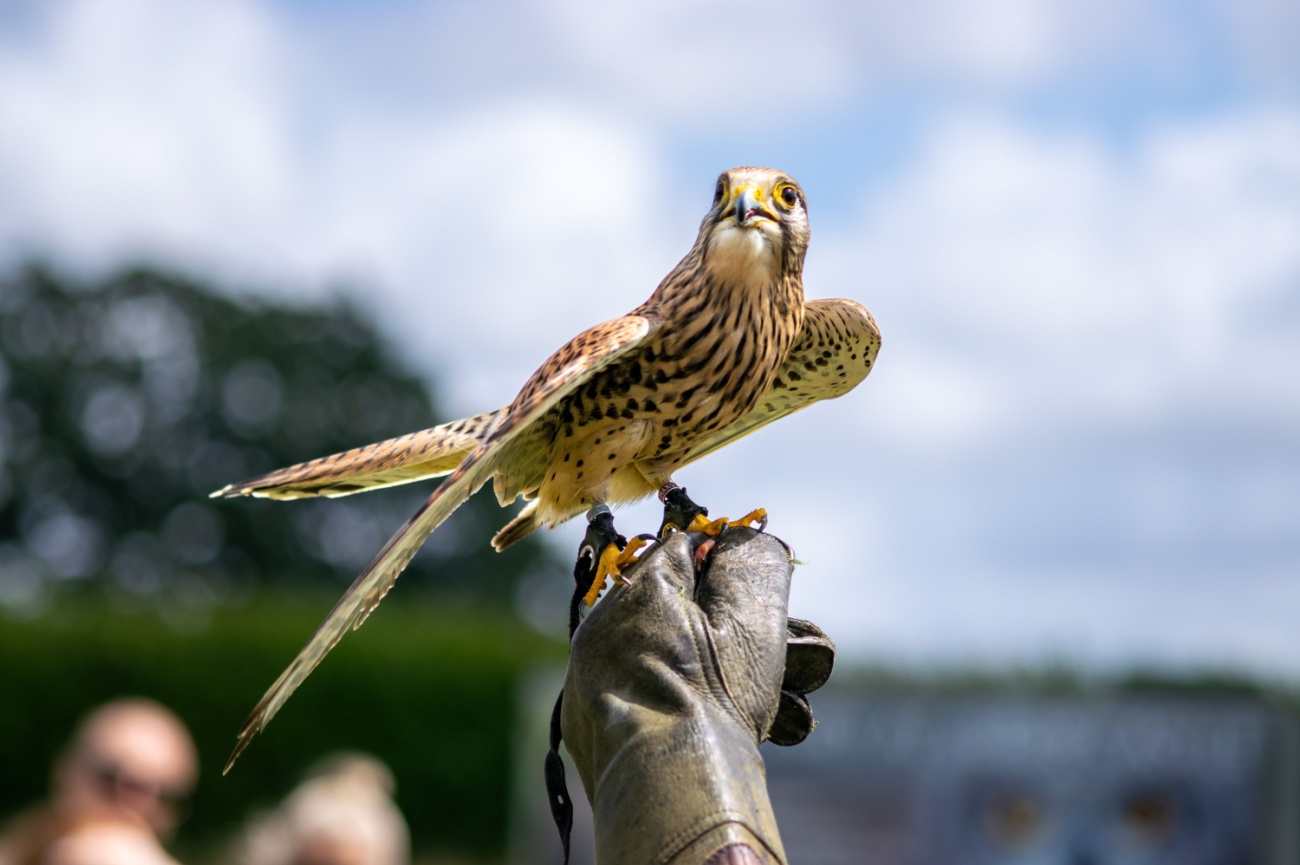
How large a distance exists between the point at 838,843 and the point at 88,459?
27996 millimetres

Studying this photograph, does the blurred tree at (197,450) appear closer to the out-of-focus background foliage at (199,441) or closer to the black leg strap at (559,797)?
the out-of-focus background foliage at (199,441)

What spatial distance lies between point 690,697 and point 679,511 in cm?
62

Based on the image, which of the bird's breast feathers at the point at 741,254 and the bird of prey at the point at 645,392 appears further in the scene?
the bird's breast feathers at the point at 741,254

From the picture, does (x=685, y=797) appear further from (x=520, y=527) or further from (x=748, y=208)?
(x=748, y=208)

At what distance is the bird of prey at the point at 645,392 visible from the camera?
3.11 m

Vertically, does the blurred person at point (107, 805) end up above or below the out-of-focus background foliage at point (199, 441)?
below

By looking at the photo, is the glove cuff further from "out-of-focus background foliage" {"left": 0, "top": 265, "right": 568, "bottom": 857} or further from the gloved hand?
"out-of-focus background foliage" {"left": 0, "top": 265, "right": 568, "bottom": 857}

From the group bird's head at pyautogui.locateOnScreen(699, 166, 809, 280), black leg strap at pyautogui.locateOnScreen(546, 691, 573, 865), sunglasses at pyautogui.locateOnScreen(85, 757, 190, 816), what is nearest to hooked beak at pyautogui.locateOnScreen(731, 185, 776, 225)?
bird's head at pyautogui.locateOnScreen(699, 166, 809, 280)

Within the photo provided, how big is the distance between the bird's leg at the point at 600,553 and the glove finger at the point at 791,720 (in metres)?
0.45

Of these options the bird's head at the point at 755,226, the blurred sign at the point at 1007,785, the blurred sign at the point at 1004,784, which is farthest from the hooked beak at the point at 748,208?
the blurred sign at the point at 1004,784

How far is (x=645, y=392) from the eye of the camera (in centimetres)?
316

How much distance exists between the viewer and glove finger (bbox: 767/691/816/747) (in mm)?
3225

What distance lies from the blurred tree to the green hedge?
51.2ft

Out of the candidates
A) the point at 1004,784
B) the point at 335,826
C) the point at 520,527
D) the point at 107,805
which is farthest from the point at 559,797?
the point at 1004,784
